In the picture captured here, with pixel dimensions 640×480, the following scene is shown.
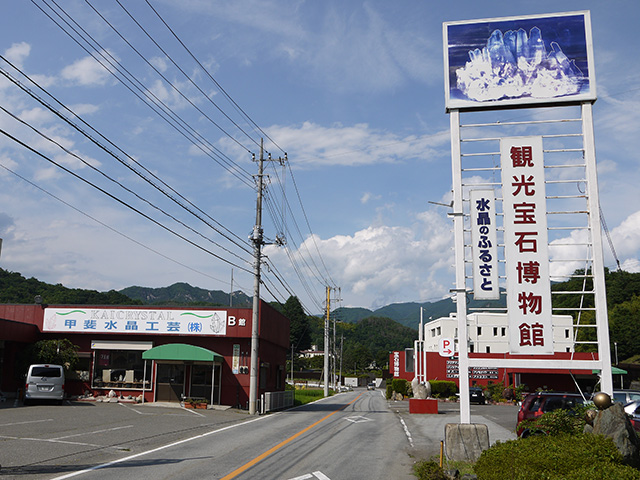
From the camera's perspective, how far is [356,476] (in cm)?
1188

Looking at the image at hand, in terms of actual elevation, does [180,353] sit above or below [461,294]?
below

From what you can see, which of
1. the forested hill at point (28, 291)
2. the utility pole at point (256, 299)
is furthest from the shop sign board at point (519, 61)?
the forested hill at point (28, 291)

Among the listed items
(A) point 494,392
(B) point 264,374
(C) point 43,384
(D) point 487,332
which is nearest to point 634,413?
(B) point 264,374

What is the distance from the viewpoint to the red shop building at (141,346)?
33000mm

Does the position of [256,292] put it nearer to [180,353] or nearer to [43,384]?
[180,353]

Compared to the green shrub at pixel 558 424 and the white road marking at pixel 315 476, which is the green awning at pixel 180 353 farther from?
the green shrub at pixel 558 424

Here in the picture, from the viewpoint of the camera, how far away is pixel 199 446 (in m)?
15.7

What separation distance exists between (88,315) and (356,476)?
2668 centimetres

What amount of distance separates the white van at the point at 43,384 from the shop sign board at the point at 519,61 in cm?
2324

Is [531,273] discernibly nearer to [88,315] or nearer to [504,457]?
[504,457]

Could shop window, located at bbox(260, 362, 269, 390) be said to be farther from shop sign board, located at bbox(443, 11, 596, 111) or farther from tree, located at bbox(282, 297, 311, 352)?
tree, located at bbox(282, 297, 311, 352)

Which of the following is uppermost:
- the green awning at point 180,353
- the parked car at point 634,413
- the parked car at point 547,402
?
the green awning at point 180,353

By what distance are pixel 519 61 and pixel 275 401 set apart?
24.8m

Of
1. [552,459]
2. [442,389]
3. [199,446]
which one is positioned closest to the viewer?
[552,459]
